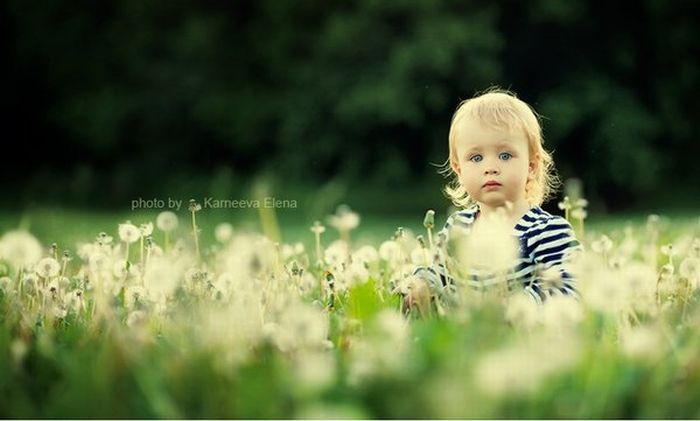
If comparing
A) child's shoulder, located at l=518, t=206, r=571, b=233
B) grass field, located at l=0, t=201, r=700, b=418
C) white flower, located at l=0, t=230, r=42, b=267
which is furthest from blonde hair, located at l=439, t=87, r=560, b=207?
white flower, located at l=0, t=230, r=42, b=267

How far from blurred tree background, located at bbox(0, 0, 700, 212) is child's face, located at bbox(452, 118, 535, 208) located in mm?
16057

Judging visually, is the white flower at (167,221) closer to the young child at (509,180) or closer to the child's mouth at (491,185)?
the young child at (509,180)

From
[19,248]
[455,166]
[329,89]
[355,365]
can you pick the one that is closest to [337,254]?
[455,166]

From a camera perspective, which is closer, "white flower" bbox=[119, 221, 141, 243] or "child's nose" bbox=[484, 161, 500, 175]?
"white flower" bbox=[119, 221, 141, 243]

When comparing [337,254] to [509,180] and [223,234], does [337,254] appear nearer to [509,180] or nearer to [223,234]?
[223,234]

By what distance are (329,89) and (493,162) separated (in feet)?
62.7

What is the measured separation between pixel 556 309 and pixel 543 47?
812 inches

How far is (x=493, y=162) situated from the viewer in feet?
9.62

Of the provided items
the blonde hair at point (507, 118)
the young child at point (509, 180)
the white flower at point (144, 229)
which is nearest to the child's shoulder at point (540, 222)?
the young child at point (509, 180)

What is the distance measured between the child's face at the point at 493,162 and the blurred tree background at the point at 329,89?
1606 centimetres

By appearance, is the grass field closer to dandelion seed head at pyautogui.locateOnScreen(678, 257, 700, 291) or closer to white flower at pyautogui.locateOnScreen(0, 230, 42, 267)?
white flower at pyautogui.locateOnScreen(0, 230, 42, 267)

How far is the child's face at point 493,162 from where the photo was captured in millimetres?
2930

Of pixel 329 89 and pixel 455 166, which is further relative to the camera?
pixel 329 89

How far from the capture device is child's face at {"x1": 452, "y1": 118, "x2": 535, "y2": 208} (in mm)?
2930
